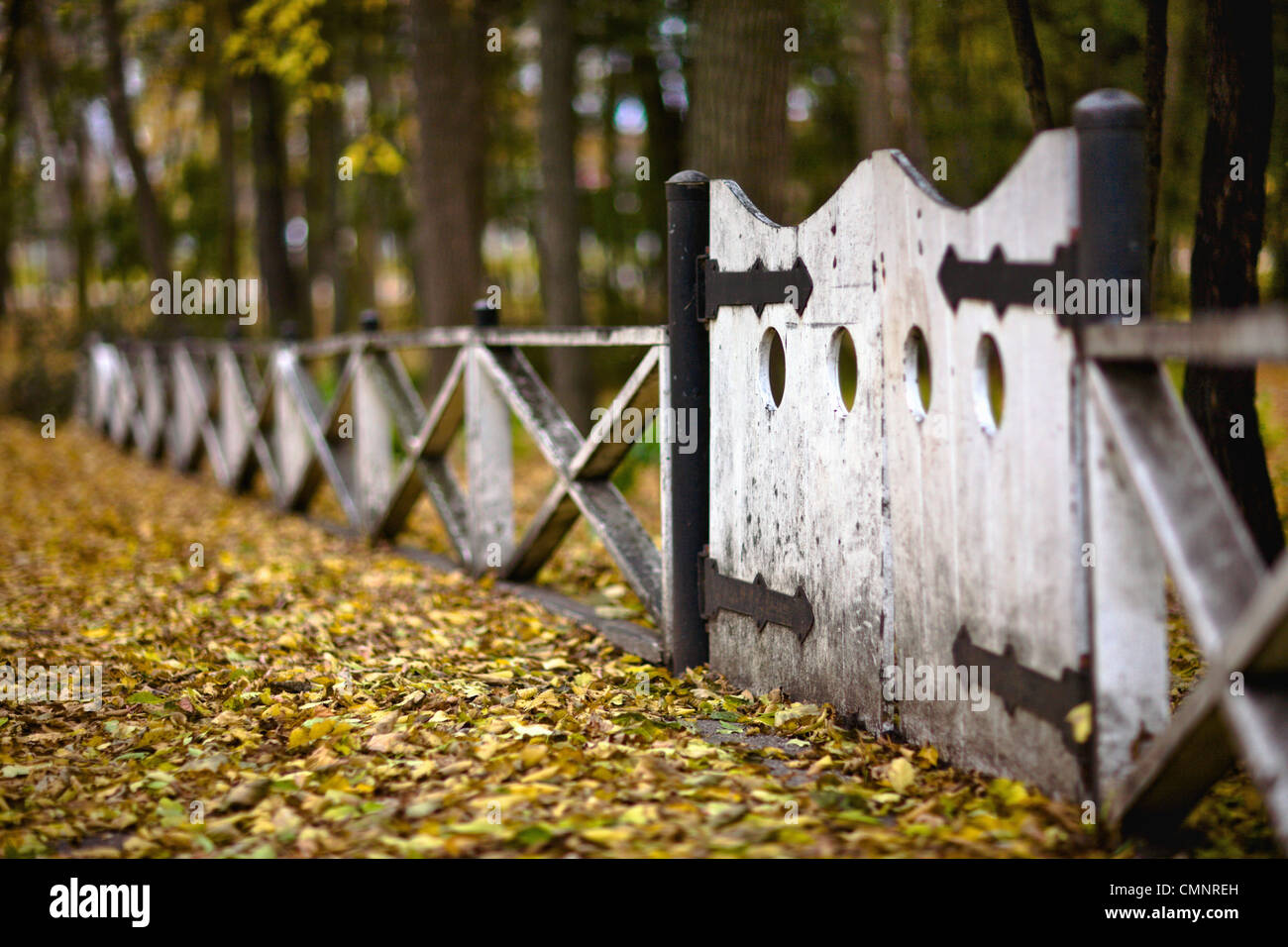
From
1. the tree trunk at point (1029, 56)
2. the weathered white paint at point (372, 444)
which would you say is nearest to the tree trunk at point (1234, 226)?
the tree trunk at point (1029, 56)

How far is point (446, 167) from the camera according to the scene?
9875 millimetres

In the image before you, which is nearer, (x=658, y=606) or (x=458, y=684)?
(x=458, y=684)

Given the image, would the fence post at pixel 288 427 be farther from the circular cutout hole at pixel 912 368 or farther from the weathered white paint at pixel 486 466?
the circular cutout hole at pixel 912 368

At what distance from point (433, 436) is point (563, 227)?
4605 mm

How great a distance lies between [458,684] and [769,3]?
4000 mm

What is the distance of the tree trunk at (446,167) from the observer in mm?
→ 9477

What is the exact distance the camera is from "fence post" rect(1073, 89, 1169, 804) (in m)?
2.50

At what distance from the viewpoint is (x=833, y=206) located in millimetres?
3490

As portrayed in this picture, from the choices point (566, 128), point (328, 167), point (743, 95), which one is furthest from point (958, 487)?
point (328, 167)

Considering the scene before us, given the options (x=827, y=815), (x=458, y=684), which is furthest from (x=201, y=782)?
(x=827, y=815)

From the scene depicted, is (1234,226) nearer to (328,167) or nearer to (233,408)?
(233,408)

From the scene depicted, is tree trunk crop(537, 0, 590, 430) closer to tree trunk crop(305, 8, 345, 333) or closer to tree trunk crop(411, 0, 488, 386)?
tree trunk crop(411, 0, 488, 386)

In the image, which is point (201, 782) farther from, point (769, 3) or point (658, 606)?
point (769, 3)

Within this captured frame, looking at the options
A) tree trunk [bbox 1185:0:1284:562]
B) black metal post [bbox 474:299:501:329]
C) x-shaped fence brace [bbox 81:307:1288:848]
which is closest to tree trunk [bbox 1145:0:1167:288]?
tree trunk [bbox 1185:0:1284:562]
